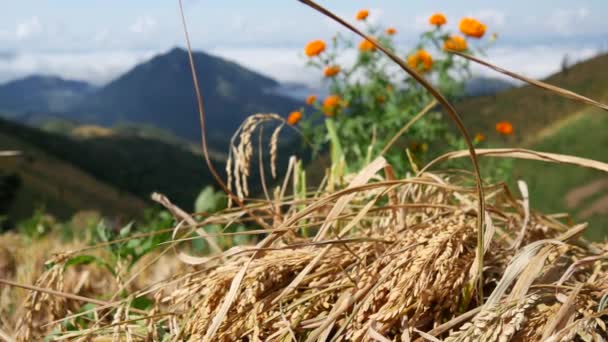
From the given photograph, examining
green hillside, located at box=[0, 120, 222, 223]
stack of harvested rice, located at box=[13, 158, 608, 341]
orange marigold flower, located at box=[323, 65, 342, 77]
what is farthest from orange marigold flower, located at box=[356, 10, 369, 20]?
green hillside, located at box=[0, 120, 222, 223]

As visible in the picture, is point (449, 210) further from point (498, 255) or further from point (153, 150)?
point (153, 150)

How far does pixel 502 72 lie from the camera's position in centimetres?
81

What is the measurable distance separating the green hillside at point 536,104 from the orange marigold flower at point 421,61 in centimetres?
5416

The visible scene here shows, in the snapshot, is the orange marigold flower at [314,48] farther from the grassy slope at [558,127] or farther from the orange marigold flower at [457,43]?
the grassy slope at [558,127]

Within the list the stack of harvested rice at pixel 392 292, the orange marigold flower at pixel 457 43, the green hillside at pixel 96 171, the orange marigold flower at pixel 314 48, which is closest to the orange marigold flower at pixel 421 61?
the orange marigold flower at pixel 457 43

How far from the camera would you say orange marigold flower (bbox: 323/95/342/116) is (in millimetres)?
5477

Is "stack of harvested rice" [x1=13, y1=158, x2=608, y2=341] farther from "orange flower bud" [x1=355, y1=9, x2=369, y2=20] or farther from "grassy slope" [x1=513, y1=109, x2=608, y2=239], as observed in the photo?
"grassy slope" [x1=513, y1=109, x2=608, y2=239]

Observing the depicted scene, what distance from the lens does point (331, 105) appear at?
5.54 m

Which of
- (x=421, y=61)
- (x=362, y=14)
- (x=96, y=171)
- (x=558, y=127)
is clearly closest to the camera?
(x=421, y=61)

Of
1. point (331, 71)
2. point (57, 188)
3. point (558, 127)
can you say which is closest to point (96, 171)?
point (57, 188)

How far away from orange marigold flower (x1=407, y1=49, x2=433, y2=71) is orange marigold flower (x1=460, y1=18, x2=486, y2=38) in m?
0.58

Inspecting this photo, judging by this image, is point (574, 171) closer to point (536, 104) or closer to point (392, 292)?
point (536, 104)

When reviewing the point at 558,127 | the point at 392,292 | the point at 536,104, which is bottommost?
the point at 536,104

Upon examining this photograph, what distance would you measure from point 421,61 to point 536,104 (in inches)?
2625
